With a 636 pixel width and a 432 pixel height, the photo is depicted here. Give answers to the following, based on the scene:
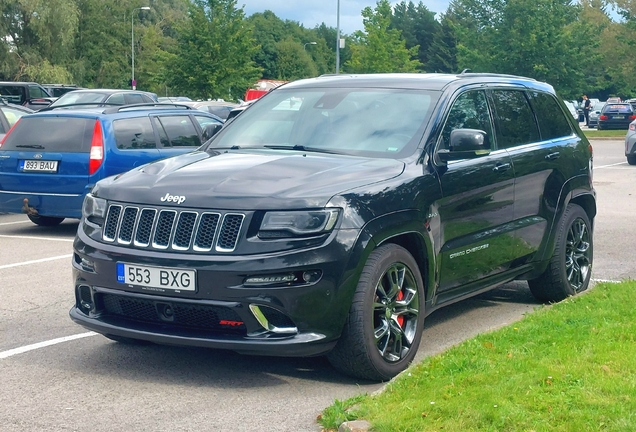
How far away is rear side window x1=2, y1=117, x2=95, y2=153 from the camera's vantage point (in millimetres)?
12523


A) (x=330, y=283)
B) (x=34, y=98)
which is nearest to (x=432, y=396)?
(x=330, y=283)

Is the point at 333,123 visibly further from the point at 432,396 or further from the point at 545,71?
the point at 545,71

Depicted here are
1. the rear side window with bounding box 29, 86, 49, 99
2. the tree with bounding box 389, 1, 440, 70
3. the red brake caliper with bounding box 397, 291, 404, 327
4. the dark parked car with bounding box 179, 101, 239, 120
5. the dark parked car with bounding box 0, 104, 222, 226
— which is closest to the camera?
the red brake caliper with bounding box 397, 291, 404, 327

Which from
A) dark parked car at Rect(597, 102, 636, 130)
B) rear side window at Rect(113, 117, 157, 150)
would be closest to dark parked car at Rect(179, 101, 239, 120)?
rear side window at Rect(113, 117, 157, 150)

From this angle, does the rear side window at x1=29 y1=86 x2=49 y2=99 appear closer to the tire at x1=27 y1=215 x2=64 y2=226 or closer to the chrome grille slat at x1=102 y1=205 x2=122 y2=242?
the tire at x1=27 y1=215 x2=64 y2=226

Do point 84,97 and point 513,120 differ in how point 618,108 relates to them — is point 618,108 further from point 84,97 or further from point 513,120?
point 513,120

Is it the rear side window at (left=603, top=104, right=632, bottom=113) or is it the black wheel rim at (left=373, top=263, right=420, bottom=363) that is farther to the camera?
the rear side window at (left=603, top=104, right=632, bottom=113)

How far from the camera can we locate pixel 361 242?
5480 millimetres

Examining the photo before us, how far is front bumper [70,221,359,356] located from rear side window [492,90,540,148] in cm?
237

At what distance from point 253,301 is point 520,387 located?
4.73ft

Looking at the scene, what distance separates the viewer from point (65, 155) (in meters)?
12.4

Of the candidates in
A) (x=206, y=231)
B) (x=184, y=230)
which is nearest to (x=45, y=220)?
(x=184, y=230)

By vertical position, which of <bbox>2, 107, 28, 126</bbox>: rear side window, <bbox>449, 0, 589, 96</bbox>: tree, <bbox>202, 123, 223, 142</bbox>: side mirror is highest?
<bbox>449, 0, 589, 96</bbox>: tree

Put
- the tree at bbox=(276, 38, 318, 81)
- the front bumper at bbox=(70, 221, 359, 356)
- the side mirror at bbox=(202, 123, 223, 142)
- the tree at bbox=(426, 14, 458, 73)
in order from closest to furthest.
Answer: the front bumper at bbox=(70, 221, 359, 356) < the side mirror at bbox=(202, 123, 223, 142) < the tree at bbox=(426, 14, 458, 73) < the tree at bbox=(276, 38, 318, 81)
